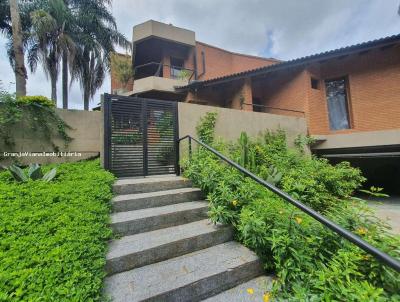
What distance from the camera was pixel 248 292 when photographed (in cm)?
204

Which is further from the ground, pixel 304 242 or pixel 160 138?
pixel 160 138

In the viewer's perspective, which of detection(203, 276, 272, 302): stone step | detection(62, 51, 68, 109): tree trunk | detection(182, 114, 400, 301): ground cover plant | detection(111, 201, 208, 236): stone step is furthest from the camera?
detection(62, 51, 68, 109): tree trunk

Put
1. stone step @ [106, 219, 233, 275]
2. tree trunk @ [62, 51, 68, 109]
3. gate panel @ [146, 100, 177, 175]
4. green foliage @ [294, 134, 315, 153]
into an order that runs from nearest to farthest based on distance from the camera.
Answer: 1. stone step @ [106, 219, 233, 275]
2. gate panel @ [146, 100, 177, 175]
3. green foliage @ [294, 134, 315, 153]
4. tree trunk @ [62, 51, 68, 109]

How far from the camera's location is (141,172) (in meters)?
A: 4.49

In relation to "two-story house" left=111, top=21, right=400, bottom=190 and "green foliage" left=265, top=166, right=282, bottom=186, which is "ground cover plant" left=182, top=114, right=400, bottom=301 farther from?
"two-story house" left=111, top=21, right=400, bottom=190

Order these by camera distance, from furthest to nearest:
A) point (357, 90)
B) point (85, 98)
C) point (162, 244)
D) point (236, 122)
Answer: point (85, 98) → point (357, 90) → point (236, 122) → point (162, 244)

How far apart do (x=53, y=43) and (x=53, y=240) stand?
13092mm

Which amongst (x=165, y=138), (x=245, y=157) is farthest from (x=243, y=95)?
(x=165, y=138)

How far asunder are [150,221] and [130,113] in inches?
104

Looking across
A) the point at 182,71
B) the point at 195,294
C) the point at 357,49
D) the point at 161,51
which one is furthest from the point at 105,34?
the point at 195,294

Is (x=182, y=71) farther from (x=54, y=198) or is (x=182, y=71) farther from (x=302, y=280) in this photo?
(x=302, y=280)

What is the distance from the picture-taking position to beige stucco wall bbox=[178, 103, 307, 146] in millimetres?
5457

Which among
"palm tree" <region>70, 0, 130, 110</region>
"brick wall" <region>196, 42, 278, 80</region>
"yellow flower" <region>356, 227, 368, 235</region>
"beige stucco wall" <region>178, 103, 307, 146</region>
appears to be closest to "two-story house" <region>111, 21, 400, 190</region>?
"beige stucco wall" <region>178, 103, 307, 146</region>

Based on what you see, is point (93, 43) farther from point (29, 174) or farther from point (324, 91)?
point (324, 91)
